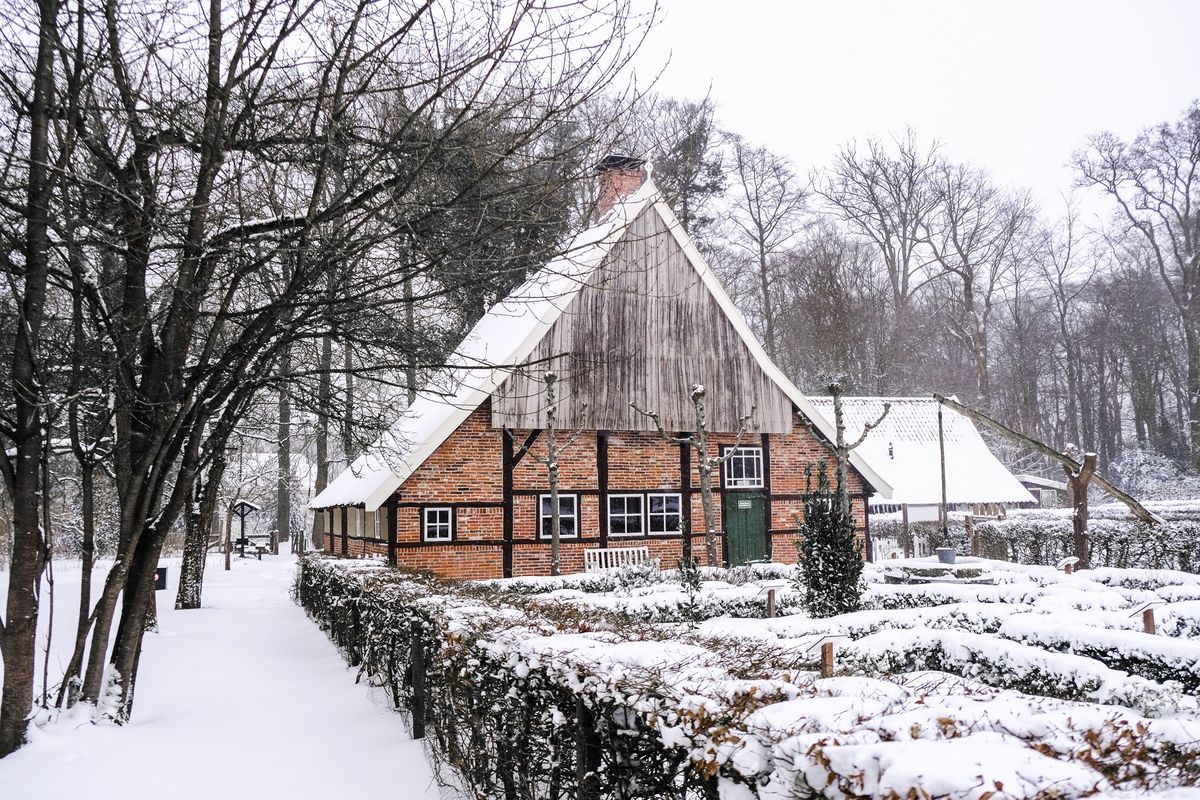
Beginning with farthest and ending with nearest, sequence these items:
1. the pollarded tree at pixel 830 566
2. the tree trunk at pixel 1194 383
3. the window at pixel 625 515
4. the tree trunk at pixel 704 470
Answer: the tree trunk at pixel 1194 383, the window at pixel 625 515, the tree trunk at pixel 704 470, the pollarded tree at pixel 830 566

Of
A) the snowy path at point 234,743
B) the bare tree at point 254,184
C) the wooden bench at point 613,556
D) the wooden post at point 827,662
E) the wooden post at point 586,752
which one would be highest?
the bare tree at point 254,184

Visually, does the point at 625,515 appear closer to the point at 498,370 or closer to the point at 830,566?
the point at 498,370

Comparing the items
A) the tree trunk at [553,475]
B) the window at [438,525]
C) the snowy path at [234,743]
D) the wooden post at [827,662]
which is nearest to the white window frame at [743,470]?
the tree trunk at [553,475]

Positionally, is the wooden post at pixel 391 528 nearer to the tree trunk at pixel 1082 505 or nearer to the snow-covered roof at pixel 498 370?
the snow-covered roof at pixel 498 370

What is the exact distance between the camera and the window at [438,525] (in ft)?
50.3

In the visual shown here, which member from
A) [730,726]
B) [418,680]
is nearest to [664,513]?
[418,680]

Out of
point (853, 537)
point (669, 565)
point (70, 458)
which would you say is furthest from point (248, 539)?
point (853, 537)

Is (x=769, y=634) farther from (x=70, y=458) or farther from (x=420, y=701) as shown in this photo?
(x=70, y=458)

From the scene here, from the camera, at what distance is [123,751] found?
595 cm

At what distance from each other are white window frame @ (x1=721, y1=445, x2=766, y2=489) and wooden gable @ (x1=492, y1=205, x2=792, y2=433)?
0.57 meters

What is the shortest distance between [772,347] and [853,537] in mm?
22235

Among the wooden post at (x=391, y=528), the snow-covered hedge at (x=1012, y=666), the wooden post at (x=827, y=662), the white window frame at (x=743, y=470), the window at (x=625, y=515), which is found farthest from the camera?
the white window frame at (x=743, y=470)

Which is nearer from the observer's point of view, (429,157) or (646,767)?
(646,767)

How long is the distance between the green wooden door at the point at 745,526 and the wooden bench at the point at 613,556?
7.63 feet
